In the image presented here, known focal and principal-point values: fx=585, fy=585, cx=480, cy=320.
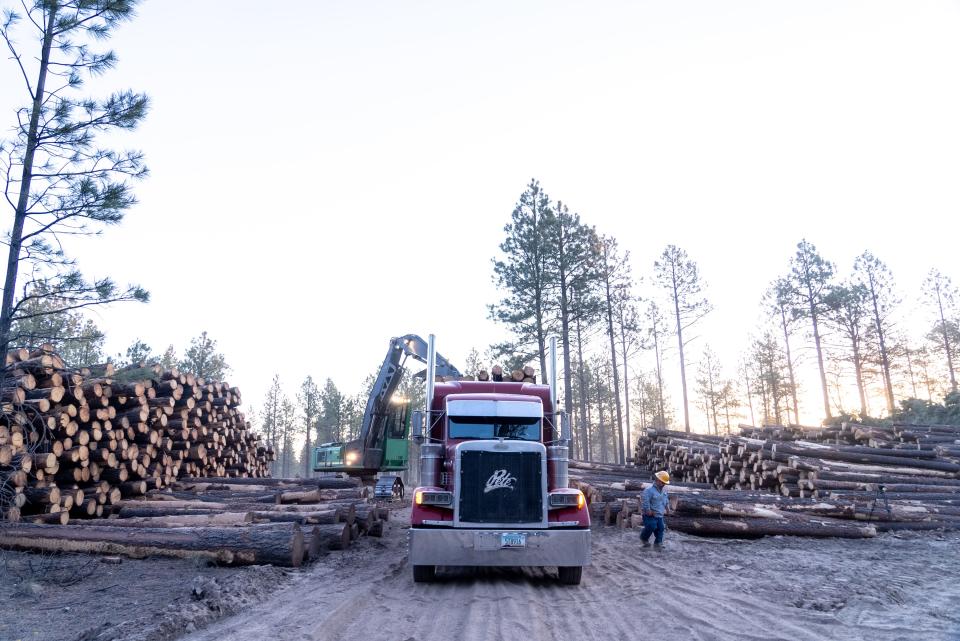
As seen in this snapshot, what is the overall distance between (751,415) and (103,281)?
62674mm

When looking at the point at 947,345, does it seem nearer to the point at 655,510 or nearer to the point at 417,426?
the point at 655,510

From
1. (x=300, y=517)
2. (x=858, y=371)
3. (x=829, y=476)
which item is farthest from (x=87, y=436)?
(x=858, y=371)

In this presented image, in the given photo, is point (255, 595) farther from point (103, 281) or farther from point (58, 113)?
point (58, 113)

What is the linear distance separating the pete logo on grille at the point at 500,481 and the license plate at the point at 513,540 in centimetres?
59

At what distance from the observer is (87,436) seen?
1121 cm

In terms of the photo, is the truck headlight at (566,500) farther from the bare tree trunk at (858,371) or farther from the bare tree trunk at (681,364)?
the bare tree trunk at (858,371)

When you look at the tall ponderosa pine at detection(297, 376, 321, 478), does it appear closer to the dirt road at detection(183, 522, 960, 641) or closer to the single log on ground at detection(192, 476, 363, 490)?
the single log on ground at detection(192, 476, 363, 490)

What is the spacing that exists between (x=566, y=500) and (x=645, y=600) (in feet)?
4.89

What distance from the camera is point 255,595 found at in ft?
22.8

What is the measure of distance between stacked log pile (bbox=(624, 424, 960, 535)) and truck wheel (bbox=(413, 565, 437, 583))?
562 cm

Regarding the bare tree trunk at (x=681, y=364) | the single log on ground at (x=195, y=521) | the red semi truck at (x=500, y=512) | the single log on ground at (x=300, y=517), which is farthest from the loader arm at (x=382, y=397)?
the bare tree trunk at (x=681, y=364)

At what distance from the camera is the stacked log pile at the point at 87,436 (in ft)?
32.1

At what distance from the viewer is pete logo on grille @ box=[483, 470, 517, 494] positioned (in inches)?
307

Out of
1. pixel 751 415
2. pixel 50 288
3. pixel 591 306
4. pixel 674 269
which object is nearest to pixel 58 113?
pixel 50 288
